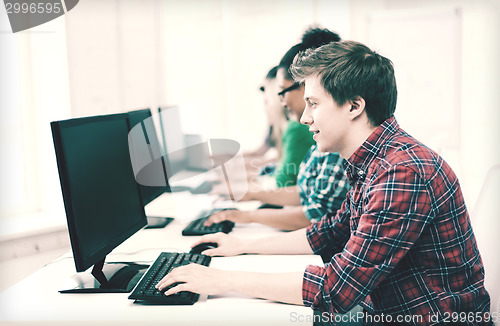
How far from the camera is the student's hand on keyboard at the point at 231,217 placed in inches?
65.4

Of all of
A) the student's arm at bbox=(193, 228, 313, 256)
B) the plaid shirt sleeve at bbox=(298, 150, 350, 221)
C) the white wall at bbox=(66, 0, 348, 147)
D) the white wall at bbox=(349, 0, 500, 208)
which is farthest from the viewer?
the white wall at bbox=(349, 0, 500, 208)

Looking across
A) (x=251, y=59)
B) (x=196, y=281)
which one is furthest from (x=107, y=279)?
(x=251, y=59)

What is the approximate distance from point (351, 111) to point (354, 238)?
31 centimetres

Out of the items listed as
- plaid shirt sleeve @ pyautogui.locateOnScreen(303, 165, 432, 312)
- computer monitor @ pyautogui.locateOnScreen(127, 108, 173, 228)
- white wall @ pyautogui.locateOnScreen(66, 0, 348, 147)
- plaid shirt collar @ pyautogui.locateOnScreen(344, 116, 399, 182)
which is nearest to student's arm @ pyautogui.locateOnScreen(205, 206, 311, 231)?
computer monitor @ pyautogui.locateOnScreen(127, 108, 173, 228)

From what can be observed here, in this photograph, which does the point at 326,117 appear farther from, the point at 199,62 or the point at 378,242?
the point at 199,62

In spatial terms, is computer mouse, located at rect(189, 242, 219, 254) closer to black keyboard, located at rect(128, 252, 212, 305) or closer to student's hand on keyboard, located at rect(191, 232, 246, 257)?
student's hand on keyboard, located at rect(191, 232, 246, 257)

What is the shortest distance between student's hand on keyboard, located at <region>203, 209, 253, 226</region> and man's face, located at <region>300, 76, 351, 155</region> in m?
0.67

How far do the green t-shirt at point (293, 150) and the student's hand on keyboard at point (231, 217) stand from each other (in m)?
0.41

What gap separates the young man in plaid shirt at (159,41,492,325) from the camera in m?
0.89

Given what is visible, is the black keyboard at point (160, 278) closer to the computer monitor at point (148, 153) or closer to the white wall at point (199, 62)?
the computer monitor at point (148, 153)

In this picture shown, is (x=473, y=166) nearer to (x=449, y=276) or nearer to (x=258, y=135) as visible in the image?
(x=258, y=135)

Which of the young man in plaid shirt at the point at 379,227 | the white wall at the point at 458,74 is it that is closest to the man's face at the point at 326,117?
the young man in plaid shirt at the point at 379,227

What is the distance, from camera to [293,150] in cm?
201

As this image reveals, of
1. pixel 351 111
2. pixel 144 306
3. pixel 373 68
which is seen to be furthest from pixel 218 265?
pixel 373 68
